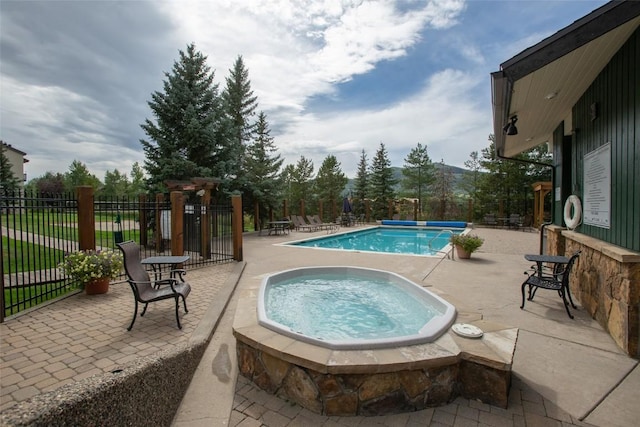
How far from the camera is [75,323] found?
3.59 metres

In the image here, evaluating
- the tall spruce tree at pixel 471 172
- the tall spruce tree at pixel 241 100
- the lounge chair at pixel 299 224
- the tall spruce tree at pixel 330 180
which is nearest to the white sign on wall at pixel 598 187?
the lounge chair at pixel 299 224

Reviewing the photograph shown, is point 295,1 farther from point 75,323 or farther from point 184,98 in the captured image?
point 184,98

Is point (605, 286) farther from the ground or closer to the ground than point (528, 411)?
farther from the ground

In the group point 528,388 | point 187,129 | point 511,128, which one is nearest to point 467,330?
point 528,388

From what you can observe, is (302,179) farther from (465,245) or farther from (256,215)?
(465,245)

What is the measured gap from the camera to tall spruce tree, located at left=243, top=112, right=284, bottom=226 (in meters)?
14.6

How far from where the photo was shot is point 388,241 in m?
13.8

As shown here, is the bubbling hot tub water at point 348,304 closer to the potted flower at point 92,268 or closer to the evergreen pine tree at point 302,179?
the potted flower at point 92,268

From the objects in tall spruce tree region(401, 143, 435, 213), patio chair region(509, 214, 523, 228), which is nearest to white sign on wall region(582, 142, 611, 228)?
patio chair region(509, 214, 523, 228)

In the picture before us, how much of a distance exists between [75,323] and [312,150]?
75.4 ft

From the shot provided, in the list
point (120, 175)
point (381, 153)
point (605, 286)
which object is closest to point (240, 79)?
point (381, 153)

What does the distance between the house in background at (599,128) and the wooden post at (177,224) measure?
236 inches

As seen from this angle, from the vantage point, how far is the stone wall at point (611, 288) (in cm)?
296

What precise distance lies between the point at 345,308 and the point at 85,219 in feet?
14.9
